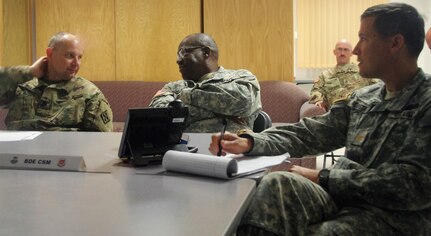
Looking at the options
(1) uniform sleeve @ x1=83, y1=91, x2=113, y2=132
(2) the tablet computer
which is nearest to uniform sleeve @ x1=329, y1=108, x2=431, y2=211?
(2) the tablet computer

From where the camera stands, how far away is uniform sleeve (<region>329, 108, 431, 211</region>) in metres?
1.31

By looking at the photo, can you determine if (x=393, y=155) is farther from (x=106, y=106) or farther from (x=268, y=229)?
(x=106, y=106)

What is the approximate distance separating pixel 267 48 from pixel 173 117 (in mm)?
3141

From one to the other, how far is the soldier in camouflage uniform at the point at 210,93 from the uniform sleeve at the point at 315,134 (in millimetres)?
1035

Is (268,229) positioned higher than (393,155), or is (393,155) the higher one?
(393,155)

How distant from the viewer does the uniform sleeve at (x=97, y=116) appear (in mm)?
2754

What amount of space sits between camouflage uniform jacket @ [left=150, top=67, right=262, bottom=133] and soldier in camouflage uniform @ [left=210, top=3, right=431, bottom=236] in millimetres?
1034

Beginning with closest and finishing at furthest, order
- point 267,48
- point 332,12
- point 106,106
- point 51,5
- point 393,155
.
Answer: point 393,155, point 106,106, point 267,48, point 51,5, point 332,12

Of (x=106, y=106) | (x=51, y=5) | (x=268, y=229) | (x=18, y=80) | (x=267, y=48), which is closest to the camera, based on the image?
(x=268, y=229)

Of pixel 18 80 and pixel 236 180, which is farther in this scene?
pixel 18 80

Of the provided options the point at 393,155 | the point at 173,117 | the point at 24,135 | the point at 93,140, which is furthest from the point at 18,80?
the point at 393,155

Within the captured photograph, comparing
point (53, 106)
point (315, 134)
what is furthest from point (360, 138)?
point (53, 106)

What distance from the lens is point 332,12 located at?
6.11m

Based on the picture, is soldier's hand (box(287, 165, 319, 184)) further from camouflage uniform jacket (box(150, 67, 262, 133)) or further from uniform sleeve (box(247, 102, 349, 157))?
camouflage uniform jacket (box(150, 67, 262, 133))
